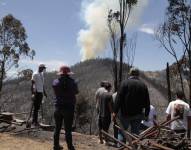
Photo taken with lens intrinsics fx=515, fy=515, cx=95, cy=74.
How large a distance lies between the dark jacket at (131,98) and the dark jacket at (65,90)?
3.58 feet

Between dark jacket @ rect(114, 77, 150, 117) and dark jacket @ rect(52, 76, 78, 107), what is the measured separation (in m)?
1.09

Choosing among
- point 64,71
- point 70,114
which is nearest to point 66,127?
point 70,114

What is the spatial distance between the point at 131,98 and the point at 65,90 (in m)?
1.49

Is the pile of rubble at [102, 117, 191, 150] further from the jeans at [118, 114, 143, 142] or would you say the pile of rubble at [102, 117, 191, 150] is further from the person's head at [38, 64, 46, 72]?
the person's head at [38, 64, 46, 72]

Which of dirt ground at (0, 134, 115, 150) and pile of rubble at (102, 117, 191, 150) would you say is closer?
pile of rubble at (102, 117, 191, 150)

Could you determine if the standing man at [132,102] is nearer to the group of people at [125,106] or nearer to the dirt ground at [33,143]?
the group of people at [125,106]

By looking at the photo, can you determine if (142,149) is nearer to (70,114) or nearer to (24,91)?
(70,114)

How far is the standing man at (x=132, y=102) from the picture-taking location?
407 inches

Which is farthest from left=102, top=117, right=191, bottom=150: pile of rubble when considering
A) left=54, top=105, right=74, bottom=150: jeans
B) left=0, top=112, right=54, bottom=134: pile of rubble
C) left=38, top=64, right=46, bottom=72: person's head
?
left=0, top=112, right=54, bottom=134: pile of rubble

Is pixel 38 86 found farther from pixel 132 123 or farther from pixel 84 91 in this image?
pixel 84 91

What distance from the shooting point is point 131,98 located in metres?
10.3

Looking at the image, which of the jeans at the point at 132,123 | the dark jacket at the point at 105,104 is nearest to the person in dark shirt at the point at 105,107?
the dark jacket at the point at 105,104

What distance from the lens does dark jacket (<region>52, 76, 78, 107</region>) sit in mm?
10906

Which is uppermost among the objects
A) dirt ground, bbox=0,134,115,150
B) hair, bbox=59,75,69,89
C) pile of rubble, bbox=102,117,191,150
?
hair, bbox=59,75,69,89
